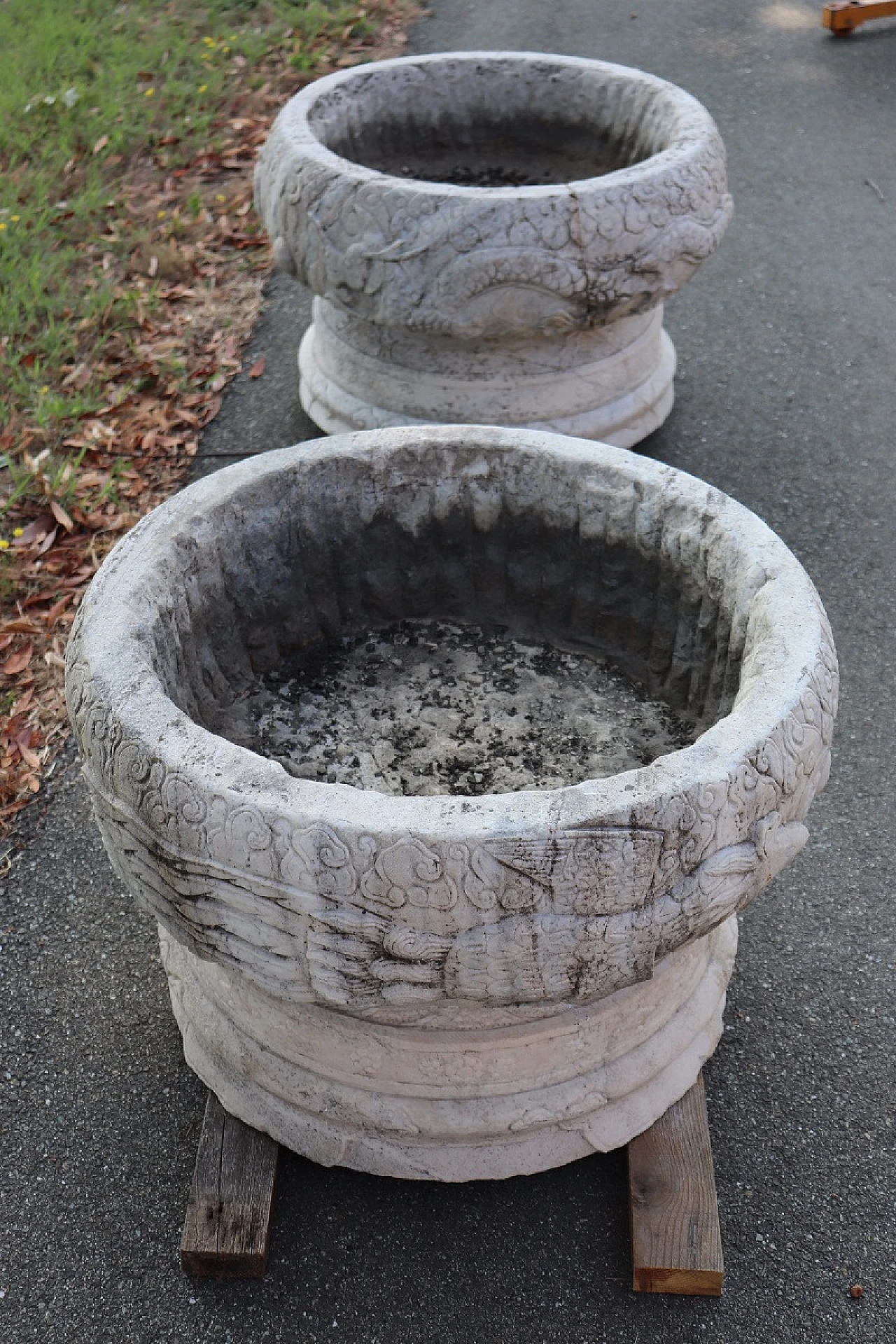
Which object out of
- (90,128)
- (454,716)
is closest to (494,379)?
(454,716)

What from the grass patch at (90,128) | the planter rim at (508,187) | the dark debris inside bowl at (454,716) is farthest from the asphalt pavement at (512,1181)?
the grass patch at (90,128)

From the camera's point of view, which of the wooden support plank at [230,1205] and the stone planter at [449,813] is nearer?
the stone planter at [449,813]

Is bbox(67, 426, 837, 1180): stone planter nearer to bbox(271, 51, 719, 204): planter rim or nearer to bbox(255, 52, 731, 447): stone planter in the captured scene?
bbox(255, 52, 731, 447): stone planter

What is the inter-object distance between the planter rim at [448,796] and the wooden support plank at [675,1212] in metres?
0.59

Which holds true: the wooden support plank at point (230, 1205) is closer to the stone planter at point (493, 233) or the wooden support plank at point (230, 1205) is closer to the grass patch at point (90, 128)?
the stone planter at point (493, 233)

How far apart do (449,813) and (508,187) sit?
2.28 meters

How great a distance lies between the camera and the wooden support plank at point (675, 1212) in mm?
1646

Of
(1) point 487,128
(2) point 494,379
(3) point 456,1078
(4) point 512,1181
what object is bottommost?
(4) point 512,1181

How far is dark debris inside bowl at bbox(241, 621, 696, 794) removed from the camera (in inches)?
79.1

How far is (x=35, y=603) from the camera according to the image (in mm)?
2893

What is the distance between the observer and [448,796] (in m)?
1.63

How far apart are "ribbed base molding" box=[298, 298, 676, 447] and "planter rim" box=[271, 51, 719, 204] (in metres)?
0.32

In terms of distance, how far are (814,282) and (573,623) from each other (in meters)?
2.39

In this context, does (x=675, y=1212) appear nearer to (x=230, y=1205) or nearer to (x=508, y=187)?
(x=230, y=1205)
